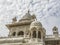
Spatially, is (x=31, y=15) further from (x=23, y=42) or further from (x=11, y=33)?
(x=23, y=42)

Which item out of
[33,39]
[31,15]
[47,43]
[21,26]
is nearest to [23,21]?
[21,26]

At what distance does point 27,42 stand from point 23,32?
10.5 metres

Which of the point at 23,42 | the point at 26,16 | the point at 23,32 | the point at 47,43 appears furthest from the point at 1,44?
the point at 26,16

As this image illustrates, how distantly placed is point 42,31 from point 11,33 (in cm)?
1048

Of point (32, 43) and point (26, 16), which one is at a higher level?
point (26, 16)

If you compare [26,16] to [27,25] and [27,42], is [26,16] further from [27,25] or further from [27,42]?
[27,42]

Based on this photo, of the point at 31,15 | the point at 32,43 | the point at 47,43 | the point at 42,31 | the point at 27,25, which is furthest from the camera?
the point at 31,15

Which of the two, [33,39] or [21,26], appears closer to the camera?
[33,39]

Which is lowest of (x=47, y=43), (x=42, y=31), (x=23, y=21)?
(x=47, y=43)

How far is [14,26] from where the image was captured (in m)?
32.6

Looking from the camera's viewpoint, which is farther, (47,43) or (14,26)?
(14,26)

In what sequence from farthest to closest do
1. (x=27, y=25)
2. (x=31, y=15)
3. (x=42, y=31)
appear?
(x=31, y=15) → (x=27, y=25) → (x=42, y=31)

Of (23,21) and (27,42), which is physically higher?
(23,21)

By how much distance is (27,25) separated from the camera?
31.5m
